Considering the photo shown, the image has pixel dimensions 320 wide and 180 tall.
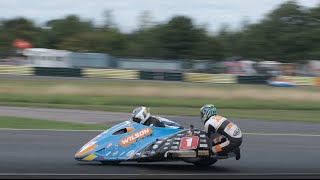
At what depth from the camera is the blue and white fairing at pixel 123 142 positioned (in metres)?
10.3

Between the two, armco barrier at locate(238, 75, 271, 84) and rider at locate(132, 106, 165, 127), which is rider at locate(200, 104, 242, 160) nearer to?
rider at locate(132, 106, 165, 127)

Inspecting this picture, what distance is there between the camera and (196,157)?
1026 cm

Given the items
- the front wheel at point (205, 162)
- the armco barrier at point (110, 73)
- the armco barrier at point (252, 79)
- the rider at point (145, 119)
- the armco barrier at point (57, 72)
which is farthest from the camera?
the armco barrier at point (110, 73)

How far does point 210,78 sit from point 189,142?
36.6m

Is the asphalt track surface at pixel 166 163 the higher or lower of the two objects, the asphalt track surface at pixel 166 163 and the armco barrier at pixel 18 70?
the lower

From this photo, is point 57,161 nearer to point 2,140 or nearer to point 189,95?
point 2,140

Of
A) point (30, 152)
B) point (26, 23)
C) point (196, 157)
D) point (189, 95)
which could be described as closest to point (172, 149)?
point (196, 157)

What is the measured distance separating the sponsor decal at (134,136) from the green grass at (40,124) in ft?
23.2

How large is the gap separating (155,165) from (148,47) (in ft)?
241

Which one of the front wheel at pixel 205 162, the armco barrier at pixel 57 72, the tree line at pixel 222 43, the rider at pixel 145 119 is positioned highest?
the tree line at pixel 222 43

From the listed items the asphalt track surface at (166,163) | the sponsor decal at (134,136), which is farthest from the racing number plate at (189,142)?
the sponsor decal at (134,136)

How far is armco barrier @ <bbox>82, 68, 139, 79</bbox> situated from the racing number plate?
36540 mm

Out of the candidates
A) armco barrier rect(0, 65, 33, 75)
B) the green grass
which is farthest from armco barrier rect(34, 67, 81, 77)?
the green grass

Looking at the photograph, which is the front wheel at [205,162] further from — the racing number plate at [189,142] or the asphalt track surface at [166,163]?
the racing number plate at [189,142]
